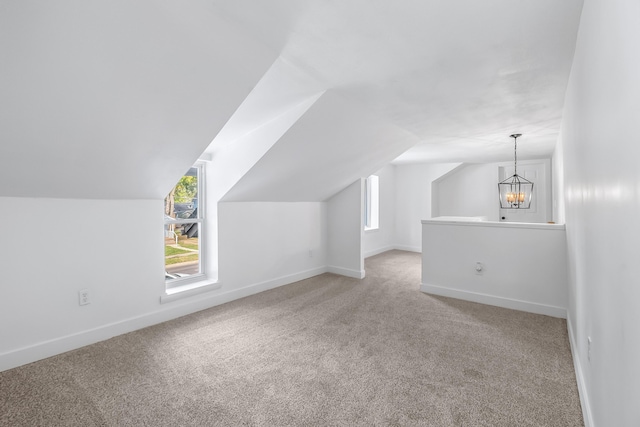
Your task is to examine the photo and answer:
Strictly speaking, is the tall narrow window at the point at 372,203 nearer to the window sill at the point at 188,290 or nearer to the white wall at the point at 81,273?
the white wall at the point at 81,273

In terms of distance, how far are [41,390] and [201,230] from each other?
6.69 ft

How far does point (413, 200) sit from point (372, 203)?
44.9 inches

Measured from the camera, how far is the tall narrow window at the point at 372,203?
715 cm

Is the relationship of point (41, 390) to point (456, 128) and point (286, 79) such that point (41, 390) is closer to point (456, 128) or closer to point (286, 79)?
point (286, 79)

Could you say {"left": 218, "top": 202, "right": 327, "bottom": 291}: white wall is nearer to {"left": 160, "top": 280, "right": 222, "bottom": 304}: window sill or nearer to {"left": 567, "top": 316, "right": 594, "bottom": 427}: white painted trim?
{"left": 160, "top": 280, "right": 222, "bottom": 304}: window sill

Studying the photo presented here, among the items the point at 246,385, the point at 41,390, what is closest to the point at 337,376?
the point at 246,385

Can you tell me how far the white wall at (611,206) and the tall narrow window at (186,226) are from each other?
357 centimetres

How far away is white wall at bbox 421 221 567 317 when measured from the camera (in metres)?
3.26

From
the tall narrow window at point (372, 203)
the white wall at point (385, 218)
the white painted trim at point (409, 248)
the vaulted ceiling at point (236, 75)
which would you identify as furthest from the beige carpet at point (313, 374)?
the white painted trim at point (409, 248)

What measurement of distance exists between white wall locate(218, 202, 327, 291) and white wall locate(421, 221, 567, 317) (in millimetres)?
1763

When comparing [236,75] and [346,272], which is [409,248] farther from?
[236,75]

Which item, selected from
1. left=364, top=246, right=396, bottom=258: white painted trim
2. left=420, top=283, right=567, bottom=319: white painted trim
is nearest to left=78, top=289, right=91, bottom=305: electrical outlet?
left=420, top=283, right=567, bottom=319: white painted trim

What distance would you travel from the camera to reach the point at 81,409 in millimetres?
1813

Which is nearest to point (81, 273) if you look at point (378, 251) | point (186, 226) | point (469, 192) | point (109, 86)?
point (186, 226)
